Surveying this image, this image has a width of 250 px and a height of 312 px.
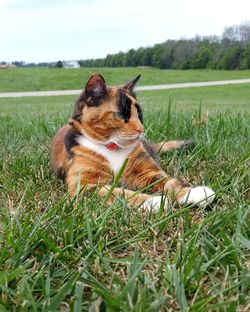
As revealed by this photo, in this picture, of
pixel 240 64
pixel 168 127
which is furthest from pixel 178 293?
pixel 240 64

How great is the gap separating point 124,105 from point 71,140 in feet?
0.92

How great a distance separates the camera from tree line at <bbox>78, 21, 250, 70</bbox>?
83.7 feet

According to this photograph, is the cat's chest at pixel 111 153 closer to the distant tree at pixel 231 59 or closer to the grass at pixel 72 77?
the grass at pixel 72 77

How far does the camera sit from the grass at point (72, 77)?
19156 millimetres

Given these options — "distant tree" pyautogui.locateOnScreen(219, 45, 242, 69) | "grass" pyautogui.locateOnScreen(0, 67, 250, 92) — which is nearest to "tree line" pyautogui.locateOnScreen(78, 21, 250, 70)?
"distant tree" pyautogui.locateOnScreen(219, 45, 242, 69)

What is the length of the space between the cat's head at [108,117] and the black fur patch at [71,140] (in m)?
0.04

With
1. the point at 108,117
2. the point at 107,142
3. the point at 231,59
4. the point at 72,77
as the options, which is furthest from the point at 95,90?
the point at 231,59

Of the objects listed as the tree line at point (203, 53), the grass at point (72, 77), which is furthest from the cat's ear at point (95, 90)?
the tree line at point (203, 53)

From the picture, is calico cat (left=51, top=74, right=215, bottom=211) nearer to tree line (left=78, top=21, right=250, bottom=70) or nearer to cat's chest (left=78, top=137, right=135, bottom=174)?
cat's chest (left=78, top=137, right=135, bottom=174)

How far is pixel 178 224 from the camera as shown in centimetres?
150

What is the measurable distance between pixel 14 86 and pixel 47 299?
18864mm

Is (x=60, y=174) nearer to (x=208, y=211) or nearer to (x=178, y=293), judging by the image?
(x=208, y=211)

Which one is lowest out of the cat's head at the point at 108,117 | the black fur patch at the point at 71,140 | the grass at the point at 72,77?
the grass at the point at 72,77

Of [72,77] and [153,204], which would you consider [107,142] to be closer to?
[153,204]
